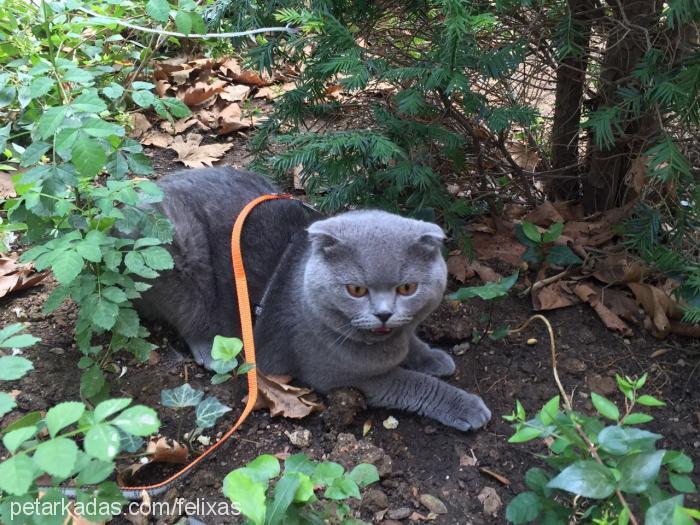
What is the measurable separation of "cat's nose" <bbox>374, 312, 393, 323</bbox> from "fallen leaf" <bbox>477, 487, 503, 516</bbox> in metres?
0.66

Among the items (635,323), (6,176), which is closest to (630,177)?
(635,323)

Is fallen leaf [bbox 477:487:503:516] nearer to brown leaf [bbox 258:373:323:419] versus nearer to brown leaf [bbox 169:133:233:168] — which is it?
brown leaf [bbox 258:373:323:419]

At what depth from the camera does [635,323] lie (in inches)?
110

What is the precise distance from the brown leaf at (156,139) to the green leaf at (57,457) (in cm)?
288

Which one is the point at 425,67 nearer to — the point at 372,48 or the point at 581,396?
the point at 372,48

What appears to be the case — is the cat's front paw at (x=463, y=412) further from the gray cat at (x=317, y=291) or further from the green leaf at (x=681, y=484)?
the green leaf at (x=681, y=484)

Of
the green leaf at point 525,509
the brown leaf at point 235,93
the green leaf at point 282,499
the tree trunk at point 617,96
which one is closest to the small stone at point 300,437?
the green leaf at point 282,499

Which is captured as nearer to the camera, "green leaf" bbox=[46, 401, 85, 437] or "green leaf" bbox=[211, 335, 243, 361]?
"green leaf" bbox=[46, 401, 85, 437]

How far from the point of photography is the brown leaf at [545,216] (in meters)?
3.12

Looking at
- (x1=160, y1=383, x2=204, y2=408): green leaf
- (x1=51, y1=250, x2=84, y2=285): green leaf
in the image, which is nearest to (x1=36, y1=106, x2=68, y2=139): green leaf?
(x1=51, y1=250, x2=84, y2=285): green leaf

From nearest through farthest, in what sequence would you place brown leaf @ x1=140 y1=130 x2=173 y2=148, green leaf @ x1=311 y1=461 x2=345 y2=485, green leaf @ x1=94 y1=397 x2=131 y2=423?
1. green leaf @ x1=94 y1=397 x2=131 y2=423
2. green leaf @ x1=311 y1=461 x2=345 y2=485
3. brown leaf @ x1=140 y1=130 x2=173 y2=148

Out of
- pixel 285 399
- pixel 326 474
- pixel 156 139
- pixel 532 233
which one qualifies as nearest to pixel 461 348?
pixel 532 233

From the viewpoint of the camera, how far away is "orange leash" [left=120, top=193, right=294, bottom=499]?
6.98ft

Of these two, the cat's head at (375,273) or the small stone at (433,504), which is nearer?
the small stone at (433,504)
